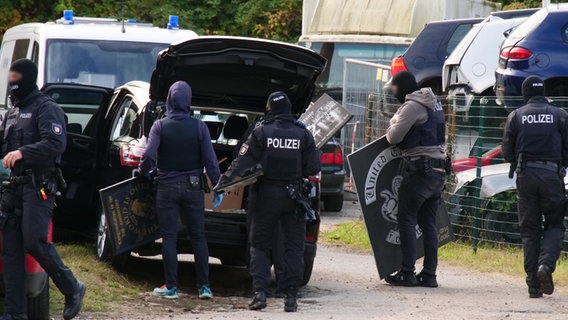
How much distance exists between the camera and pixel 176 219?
10.2 m

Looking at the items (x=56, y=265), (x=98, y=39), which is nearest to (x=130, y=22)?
(x=98, y=39)

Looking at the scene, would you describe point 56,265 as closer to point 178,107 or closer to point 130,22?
point 178,107

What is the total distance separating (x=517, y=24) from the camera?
16.9 m

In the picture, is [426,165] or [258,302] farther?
[426,165]

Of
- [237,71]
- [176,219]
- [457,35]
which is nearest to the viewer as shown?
[176,219]

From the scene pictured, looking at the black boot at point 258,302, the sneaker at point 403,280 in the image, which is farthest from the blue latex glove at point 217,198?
the sneaker at point 403,280

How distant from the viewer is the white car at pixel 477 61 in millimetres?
16734

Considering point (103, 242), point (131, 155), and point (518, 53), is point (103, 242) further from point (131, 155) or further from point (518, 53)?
point (518, 53)

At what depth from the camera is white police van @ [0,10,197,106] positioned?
14.2 meters

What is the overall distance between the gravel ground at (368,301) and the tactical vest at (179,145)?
113cm

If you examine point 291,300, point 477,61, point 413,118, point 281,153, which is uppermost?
point 477,61

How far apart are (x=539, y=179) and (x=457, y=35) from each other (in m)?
8.58

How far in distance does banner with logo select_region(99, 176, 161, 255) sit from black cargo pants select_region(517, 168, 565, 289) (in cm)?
314

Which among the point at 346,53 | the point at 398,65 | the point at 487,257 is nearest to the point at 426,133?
the point at 487,257
